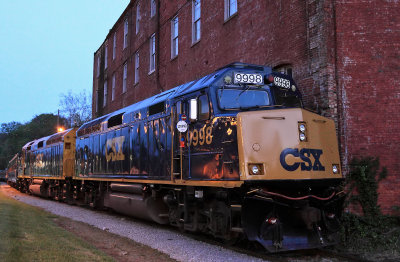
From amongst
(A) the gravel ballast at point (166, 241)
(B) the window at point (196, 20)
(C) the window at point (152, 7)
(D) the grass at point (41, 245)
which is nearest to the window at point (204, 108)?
(A) the gravel ballast at point (166, 241)

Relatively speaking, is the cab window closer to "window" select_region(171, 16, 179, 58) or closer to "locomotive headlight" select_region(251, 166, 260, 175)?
"locomotive headlight" select_region(251, 166, 260, 175)

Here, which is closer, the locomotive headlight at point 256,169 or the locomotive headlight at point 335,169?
the locomotive headlight at point 256,169

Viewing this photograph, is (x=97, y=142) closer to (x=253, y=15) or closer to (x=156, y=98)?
(x=156, y=98)

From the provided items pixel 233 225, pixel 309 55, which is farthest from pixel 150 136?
pixel 309 55

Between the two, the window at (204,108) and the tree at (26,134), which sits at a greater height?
the tree at (26,134)

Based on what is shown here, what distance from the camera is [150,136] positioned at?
10.2m

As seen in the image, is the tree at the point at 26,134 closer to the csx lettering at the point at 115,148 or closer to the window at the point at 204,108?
the csx lettering at the point at 115,148

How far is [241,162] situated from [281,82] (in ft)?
8.74

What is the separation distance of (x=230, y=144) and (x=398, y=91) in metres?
5.43

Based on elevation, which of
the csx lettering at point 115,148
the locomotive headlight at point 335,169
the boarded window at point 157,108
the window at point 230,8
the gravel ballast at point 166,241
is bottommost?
the gravel ballast at point 166,241

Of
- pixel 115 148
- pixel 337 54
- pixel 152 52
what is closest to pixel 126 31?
pixel 152 52

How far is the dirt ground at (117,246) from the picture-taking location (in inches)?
270

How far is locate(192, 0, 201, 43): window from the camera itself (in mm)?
17188

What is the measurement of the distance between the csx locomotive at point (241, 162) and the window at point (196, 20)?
7.59 m
